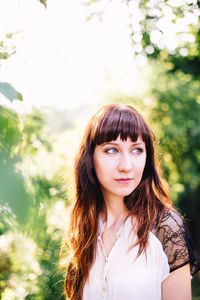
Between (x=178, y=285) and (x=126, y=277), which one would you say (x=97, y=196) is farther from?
(x=178, y=285)

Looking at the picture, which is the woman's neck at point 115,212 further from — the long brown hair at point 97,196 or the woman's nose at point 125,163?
the woman's nose at point 125,163

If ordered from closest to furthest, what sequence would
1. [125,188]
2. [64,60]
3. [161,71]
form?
[125,188] → [64,60] → [161,71]

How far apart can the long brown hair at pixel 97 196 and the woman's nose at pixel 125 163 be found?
11 centimetres

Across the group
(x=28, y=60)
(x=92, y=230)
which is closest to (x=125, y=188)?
(x=92, y=230)

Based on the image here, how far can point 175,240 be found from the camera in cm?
177

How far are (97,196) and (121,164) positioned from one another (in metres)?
0.47

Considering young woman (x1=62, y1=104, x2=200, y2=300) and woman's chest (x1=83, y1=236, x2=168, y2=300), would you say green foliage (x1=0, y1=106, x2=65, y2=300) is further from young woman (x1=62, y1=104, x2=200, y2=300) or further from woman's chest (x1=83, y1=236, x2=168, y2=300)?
woman's chest (x1=83, y1=236, x2=168, y2=300)

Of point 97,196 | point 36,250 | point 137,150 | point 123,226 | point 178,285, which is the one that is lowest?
point 178,285

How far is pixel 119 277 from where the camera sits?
1798 mm

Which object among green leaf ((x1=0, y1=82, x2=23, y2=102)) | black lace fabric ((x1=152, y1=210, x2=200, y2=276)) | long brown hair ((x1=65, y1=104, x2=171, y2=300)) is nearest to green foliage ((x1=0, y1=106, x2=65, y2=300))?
long brown hair ((x1=65, y1=104, x2=171, y2=300))

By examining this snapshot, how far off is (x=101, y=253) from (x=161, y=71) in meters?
5.62

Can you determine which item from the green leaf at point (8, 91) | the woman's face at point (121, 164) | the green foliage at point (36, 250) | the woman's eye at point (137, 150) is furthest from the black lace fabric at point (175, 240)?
the green leaf at point (8, 91)

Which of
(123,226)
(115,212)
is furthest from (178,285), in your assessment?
(115,212)

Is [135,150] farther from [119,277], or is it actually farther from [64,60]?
[64,60]
